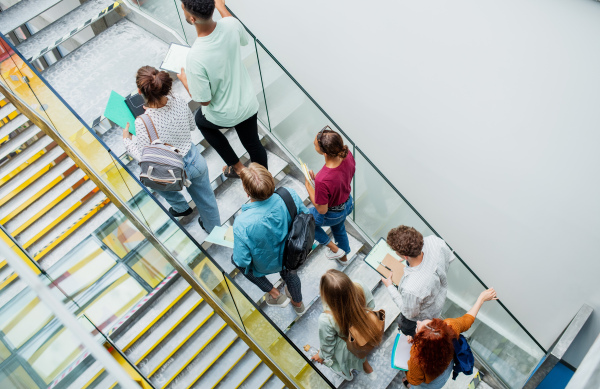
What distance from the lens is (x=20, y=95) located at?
546cm

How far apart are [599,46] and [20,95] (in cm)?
528

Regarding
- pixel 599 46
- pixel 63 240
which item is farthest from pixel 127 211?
pixel 599 46

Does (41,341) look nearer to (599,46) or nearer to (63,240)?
(63,240)

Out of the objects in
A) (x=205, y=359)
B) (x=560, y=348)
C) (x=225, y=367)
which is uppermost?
(x=205, y=359)

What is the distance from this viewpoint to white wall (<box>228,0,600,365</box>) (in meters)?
4.48

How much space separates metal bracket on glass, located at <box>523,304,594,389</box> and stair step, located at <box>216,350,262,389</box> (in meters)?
2.86

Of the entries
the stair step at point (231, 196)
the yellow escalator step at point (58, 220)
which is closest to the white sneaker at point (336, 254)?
the stair step at point (231, 196)

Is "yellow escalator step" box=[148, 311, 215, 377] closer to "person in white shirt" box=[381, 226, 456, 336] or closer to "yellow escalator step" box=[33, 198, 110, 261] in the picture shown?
"yellow escalator step" box=[33, 198, 110, 261]

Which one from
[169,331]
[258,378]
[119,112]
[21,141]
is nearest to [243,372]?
[258,378]

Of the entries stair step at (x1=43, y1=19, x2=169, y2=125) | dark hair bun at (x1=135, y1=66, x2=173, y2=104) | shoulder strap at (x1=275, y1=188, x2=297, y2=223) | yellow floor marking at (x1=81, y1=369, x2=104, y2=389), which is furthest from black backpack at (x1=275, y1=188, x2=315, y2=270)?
stair step at (x1=43, y1=19, x2=169, y2=125)

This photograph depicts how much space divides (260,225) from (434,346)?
144 centimetres

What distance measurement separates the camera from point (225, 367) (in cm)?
606

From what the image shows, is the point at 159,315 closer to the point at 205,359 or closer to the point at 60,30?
the point at 205,359

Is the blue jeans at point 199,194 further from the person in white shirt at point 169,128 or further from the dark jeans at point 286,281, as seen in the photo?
the dark jeans at point 286,281
